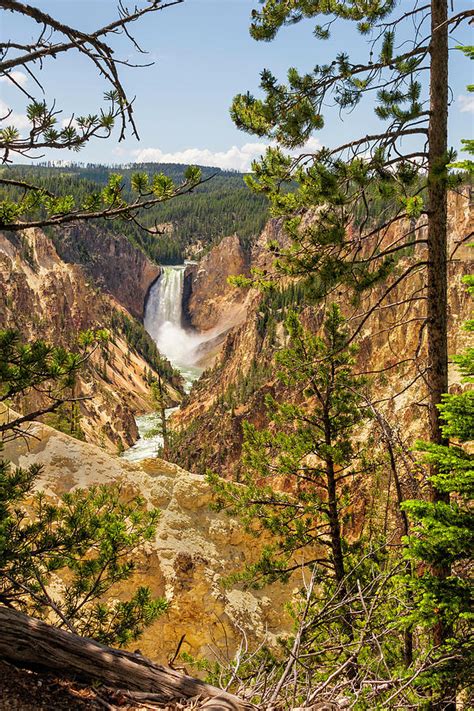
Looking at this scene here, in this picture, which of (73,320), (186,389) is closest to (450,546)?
(73,320)

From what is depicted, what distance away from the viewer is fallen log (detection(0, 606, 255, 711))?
10.5 feet

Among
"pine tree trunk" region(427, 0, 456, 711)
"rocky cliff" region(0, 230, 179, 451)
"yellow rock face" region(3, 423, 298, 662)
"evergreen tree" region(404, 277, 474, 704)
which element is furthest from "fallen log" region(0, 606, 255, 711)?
"rocky cliff" region(0, 230, 179, 451)

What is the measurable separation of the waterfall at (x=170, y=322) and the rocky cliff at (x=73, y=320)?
22.1 meters

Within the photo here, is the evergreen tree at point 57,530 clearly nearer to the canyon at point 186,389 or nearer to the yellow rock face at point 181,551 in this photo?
the canyon at point 186,389

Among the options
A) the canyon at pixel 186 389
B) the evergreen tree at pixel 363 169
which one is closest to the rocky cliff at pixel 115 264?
the canyon at pixel 186 389

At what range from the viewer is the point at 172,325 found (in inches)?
4277

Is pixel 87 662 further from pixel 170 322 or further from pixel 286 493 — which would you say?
pixel 170 322

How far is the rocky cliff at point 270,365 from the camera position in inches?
827

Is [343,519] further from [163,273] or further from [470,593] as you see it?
[163,273]

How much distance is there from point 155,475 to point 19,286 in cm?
5185

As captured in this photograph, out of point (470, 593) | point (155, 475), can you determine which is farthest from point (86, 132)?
point (155, 475)

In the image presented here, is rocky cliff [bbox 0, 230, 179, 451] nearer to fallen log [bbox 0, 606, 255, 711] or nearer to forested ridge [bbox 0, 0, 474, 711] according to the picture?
forested ridge [bbox 0, 0, 474, 711]

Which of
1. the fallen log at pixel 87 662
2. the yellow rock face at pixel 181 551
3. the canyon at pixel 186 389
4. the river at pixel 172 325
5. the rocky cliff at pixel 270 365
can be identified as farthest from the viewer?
the river at pixel 172 325

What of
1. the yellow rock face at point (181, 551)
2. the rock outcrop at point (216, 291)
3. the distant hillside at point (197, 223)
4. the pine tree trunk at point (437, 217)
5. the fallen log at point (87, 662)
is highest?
the distant hillside at point (197, 223)
